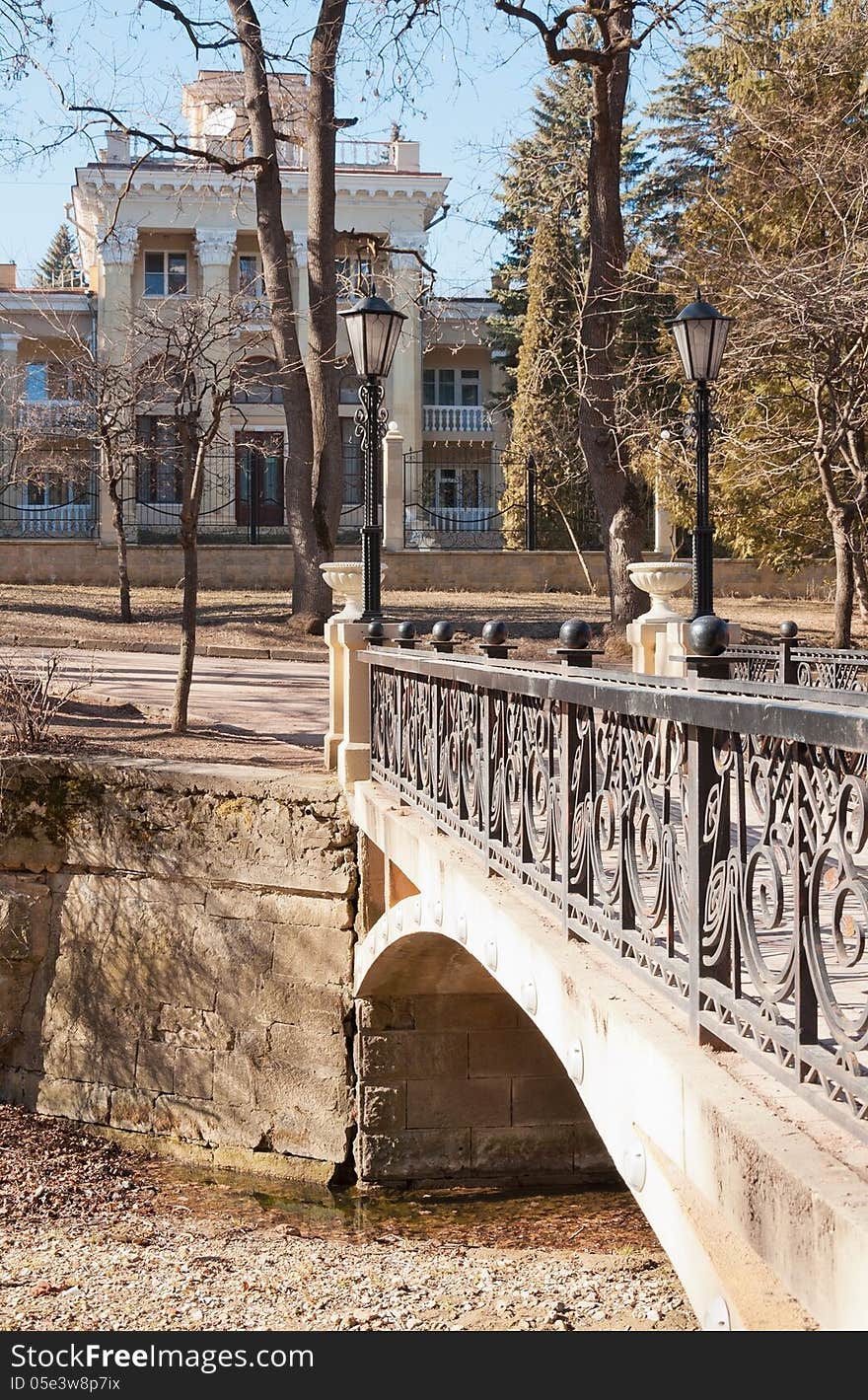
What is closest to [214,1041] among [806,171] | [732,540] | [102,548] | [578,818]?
[578,818]

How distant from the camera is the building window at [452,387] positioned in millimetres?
41781

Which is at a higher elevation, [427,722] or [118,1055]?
[427,722]

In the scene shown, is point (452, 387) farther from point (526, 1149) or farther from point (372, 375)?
point (526, 1149)

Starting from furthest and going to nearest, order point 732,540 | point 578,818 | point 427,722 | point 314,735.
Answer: point 732,540
point 314,735
point 427,722
point 578,818

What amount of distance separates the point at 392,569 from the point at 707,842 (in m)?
24.3

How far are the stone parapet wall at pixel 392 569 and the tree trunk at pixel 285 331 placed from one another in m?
5.81

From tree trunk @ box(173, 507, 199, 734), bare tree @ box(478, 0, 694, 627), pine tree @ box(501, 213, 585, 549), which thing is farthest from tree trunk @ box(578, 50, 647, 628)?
pine tree @ box(501, 213, 585, 549)

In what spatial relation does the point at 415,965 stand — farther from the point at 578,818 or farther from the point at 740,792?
the point at 740,792

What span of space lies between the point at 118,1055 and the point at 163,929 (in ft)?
3.30

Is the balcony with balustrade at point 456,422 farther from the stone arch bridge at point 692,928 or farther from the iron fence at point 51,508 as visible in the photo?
the stone arch bridge at point 692,928

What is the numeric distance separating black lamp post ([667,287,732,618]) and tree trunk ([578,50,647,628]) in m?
7.85

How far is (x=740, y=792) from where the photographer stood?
3391mm

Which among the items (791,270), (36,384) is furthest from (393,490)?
(791,270)

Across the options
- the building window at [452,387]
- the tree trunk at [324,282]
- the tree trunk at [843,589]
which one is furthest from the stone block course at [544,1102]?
the building window at [452,387]
